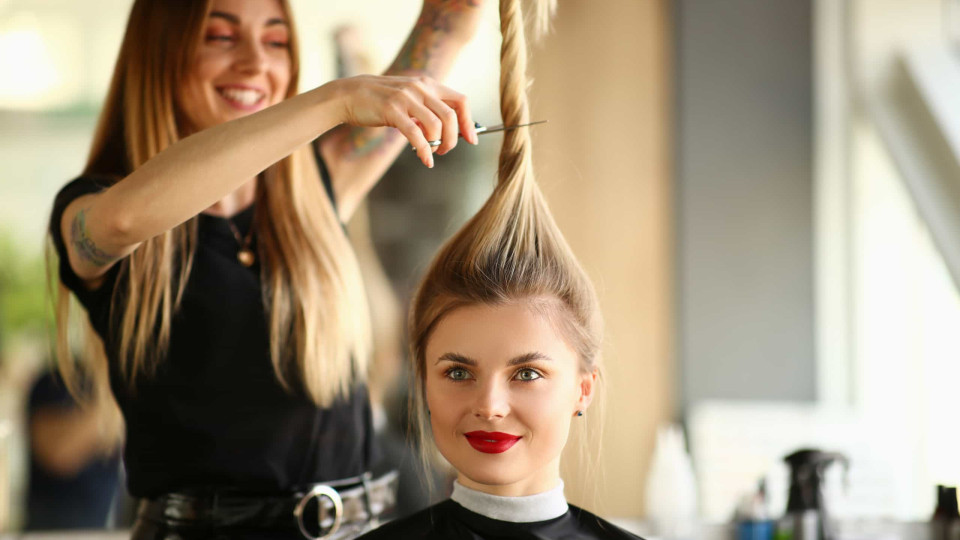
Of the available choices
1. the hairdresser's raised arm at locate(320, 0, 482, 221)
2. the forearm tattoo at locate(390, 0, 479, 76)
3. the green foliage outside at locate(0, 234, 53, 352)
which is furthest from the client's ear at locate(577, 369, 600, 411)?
the green foliage outside at locate(0, 234, 53, 352)

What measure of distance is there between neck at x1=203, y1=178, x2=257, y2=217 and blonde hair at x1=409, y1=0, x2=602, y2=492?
0.37m

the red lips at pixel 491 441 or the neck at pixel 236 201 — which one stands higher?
the neck at pixel 236 201

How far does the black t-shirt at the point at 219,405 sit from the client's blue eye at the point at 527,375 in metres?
0.39

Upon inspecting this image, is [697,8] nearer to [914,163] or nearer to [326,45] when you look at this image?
[914,163]

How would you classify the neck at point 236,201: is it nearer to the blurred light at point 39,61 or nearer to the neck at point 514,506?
the neck at point 514,506

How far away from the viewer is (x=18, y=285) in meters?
2.19

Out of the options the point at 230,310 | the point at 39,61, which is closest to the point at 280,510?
the point at 230,310

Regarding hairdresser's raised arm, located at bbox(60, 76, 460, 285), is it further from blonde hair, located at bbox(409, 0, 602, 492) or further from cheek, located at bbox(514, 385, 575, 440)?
cheek, located at bbox(514, 385, 575, 440)

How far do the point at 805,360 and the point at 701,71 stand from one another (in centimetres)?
89

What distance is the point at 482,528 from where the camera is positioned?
1.09 metres

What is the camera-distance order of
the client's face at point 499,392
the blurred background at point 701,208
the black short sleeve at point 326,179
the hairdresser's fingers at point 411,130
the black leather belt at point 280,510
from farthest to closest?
1. the blurred background at point 701,208
2. the black short sleeve at point 326,179
3. the black leather belt at point 280,510
4. the client's face at point 499,392
5. the hairdresser's fingers at point 411,130

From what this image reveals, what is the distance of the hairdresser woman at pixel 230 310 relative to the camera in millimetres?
1193

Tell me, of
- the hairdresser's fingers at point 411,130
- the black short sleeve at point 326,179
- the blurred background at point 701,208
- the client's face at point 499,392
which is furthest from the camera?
the blurred background at point 701,208

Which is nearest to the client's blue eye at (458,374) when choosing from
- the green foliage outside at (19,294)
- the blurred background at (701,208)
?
the blurred background at (701,208)
